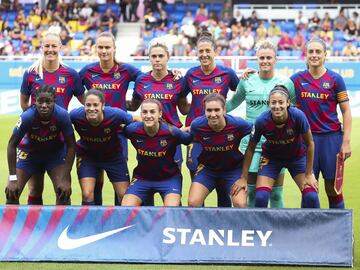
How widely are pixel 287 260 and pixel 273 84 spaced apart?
83.3 inches

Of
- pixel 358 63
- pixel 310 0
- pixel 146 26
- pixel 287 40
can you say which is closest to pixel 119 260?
pixel 358 63

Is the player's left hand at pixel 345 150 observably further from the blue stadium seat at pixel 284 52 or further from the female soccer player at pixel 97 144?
the blue stadium seat at pixel 284 52

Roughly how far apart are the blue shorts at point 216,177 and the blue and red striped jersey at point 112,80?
1.37m

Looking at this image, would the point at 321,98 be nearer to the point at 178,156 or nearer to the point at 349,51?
the point at 178,156

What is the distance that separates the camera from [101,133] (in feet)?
29.5

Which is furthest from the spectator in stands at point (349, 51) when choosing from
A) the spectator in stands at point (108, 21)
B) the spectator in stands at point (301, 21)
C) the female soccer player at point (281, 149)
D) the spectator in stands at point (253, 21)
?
the female soccer player at point (281, 149)

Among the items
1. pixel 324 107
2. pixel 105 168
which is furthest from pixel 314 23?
pixel 105 168

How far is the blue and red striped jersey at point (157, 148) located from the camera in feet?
28.9

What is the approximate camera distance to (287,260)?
7.84m

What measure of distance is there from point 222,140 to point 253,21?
22.9m

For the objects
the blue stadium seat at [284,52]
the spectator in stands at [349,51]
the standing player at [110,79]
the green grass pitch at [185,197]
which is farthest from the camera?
the blue stadium seat at [284,52]

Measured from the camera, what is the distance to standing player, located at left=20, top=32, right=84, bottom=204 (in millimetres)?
9367

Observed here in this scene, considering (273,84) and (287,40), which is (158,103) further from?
(287,40)

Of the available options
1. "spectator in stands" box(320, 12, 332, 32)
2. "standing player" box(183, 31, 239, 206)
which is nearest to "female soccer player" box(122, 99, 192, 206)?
"standing player" box(183, 31, 239, 206)
